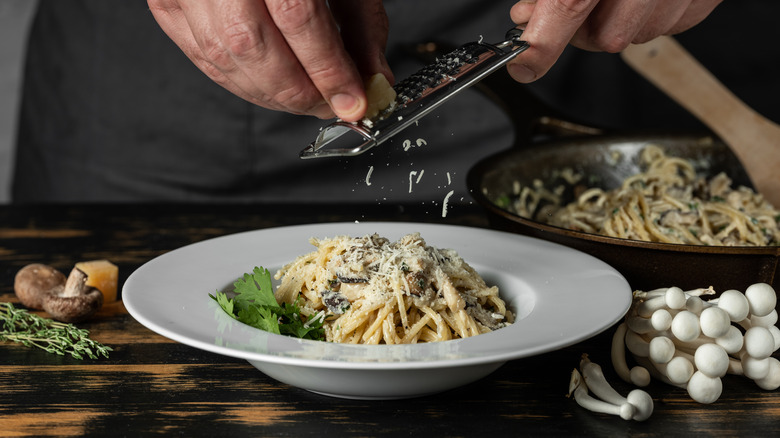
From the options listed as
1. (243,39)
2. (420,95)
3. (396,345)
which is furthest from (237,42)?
(396,345)

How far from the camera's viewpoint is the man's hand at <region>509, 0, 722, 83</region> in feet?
6.19

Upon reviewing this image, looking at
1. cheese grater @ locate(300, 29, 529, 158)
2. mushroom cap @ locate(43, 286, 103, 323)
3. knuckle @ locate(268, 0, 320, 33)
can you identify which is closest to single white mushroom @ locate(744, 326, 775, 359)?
cheese grater @ locate(300, 29, 529, 158)

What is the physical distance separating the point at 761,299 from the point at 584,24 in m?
0.96

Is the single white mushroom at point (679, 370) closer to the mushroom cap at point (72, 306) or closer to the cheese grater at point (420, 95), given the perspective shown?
the cheese grater at point (420, 95)

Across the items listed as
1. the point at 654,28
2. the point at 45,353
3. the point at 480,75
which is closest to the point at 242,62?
the point at 480,75

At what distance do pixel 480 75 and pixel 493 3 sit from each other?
2200 millimetres

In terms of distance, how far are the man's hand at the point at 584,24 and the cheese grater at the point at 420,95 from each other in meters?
0.17

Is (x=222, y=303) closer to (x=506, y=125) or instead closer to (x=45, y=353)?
(x=45, y=353)

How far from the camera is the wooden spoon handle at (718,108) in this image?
2.90 m

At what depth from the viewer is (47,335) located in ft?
6.13

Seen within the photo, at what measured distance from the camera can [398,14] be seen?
145 inches

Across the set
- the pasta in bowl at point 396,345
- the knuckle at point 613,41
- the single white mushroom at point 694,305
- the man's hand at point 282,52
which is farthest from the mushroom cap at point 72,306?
the knuckle at point 613,41

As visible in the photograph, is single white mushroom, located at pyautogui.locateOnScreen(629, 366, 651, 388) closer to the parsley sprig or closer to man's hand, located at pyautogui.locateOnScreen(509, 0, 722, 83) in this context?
the parsley sprig

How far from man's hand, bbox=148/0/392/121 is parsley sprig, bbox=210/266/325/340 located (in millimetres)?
413
